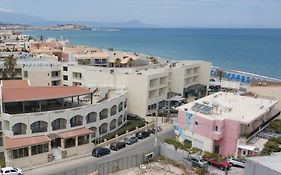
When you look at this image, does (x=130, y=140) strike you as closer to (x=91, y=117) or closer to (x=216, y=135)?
(x=91, y=117)

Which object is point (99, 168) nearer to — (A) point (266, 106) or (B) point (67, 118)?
(B) point (67, 118)

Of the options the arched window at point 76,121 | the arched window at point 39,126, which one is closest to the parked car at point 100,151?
the arched window at point 76,121

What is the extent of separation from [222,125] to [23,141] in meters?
24.6

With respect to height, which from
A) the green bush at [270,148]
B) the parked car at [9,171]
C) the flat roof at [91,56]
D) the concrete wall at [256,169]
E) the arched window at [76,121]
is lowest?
the parked car at [9,171]

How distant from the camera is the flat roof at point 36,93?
4262 centimetres

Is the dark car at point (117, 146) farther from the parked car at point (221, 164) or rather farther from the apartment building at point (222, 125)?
the parked car at point (221, 164)

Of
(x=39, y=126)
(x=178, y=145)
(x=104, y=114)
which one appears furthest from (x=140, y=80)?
(x=39, y=126)

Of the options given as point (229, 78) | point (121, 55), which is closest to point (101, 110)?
point (121, 55)

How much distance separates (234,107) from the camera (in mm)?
48406

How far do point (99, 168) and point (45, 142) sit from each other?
24.4 ft

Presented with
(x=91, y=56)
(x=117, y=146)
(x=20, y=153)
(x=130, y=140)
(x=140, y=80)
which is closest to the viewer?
(x=20, y=153)

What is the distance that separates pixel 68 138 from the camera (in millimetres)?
41594

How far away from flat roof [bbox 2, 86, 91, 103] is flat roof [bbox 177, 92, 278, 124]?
1587 centimetres

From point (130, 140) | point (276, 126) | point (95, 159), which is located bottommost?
point (95, 159)
